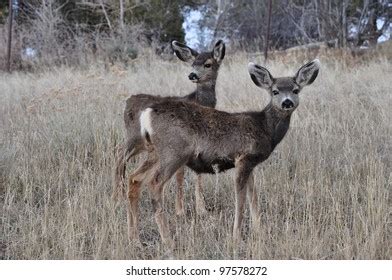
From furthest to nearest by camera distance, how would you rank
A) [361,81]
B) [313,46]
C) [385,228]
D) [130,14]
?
[130,14]
[313,46]
[361,81]
[385,228]

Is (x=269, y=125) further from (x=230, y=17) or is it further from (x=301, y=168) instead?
(x=230, y=17)

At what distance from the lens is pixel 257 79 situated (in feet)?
18.4

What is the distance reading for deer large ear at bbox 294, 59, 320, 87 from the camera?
5555 millimetres

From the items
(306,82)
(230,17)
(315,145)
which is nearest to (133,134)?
(306,82)

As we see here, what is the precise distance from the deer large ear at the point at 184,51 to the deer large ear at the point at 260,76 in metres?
2.05

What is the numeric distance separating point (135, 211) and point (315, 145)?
117 inches

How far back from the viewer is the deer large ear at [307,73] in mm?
5555

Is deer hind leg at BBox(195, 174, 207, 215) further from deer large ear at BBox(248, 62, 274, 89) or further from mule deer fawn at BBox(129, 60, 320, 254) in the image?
deer large ear at BBox(248, 62, 274, 89)

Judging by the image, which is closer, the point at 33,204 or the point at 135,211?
the point at 135,211

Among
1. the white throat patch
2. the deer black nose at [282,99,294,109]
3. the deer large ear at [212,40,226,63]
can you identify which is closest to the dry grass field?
the white throat patch

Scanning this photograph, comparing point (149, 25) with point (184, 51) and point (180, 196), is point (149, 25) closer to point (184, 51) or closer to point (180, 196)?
point (184, 51)

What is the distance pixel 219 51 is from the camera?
24.0 ft

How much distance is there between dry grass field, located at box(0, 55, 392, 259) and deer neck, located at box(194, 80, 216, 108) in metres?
0.98

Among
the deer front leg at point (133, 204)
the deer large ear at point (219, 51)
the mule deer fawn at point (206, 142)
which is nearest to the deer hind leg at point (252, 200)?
the mule deer fawn at point (206, 142)
